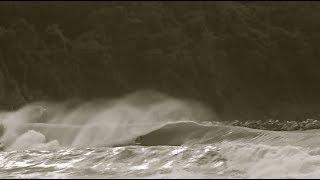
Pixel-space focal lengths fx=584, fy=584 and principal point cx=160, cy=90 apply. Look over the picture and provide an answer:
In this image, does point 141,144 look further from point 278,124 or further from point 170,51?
point 170,51

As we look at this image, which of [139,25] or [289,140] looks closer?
[289,140]

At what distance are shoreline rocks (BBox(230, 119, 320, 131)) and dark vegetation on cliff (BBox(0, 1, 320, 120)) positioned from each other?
99 cm

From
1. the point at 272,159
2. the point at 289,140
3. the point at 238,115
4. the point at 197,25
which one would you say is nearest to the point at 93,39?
the point at 197,25

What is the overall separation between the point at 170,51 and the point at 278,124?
3538 millimetres

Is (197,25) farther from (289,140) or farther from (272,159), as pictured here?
(272,159)

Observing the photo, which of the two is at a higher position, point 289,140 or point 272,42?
point 272,42

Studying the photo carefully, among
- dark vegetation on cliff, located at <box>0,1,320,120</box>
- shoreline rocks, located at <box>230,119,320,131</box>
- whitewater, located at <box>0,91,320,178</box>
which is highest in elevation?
dark vegetation on cliff, located at <box>0,1,320,120</box>

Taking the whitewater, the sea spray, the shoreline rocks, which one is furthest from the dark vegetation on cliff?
the shoreline rocks

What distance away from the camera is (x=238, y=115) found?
560 inches

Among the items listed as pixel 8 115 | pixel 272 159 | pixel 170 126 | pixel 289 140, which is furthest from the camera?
pixel 8 115

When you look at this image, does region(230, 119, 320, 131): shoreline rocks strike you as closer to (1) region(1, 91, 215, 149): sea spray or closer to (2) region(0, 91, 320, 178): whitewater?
(2) region(0, 91, 320, 178): whitewater

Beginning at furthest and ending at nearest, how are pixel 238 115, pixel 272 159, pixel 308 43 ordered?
pixel 308 43, pixel 238 115, pixel 272 159

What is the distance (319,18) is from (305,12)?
1.28ft

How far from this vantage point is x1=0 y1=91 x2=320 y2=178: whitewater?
7326mm
